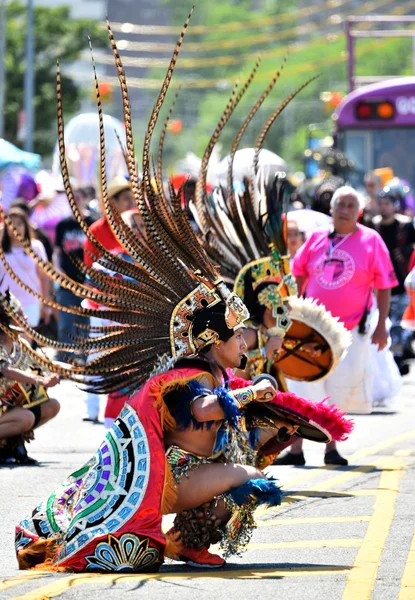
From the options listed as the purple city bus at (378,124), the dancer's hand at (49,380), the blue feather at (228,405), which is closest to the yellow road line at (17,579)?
the blue feather at (228,405)

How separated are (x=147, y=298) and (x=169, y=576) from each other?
4.29ft

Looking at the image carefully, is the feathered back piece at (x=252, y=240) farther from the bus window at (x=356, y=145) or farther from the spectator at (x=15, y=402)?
the bus window at (x=356, y=145)

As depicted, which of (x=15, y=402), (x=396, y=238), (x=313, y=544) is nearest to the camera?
(x=313, y=544)

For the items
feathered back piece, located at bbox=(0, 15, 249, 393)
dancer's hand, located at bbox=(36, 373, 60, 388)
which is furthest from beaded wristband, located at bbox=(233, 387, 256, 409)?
dancer's hand, located at bbox=(36, 373, 60, 388)

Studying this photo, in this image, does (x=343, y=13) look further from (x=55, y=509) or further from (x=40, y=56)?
(x=55, y=509)

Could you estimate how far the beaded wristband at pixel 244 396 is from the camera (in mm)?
7227

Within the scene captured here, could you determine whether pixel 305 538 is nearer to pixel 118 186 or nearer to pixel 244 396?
pixel 244 396

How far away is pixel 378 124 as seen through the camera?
2023 cm

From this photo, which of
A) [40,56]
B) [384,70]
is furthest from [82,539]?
[384,70]

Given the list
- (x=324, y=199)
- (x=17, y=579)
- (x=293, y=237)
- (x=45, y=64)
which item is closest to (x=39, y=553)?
(x=17, y=579)

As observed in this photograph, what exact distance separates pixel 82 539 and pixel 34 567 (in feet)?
1.25

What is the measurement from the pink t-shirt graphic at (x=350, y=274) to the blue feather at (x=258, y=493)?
4507 mm

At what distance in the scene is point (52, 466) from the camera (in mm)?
11117

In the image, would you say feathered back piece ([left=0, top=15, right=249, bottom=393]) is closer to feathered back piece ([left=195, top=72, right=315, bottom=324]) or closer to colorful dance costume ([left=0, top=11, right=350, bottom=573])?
colorful dance costume ([left=0, top=11, right=350, bottom=573])
